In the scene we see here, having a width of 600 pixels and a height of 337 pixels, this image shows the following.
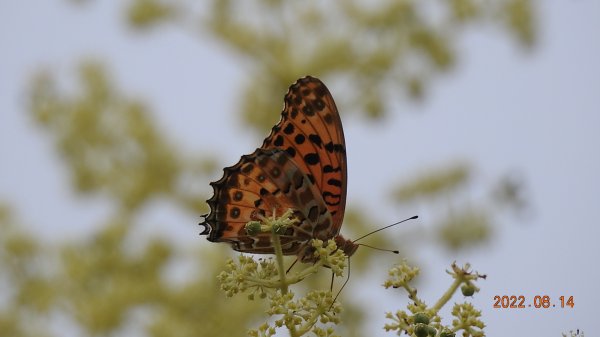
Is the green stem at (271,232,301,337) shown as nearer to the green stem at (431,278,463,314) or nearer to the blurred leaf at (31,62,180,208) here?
the green stem at (431,278,463,314)

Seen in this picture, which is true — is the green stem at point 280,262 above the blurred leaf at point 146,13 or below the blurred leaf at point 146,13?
below

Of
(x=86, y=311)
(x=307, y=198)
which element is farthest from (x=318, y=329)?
(x=86, y=311)

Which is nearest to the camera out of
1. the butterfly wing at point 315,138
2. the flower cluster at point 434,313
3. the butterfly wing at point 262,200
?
the flower cluster at point 434,313

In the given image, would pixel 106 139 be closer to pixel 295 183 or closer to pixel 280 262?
pixel 295 183

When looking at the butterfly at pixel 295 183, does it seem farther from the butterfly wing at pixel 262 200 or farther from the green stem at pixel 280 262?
the green stem at pixel 280 262

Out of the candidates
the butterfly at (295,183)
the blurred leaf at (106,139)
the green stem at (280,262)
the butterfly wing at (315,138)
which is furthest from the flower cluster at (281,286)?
the blurred leaf at (106,139)

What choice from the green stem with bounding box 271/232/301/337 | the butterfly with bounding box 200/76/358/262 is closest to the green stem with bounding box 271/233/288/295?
the green stem with bounding box 271/232/301/337

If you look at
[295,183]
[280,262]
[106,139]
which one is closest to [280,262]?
[280,262]

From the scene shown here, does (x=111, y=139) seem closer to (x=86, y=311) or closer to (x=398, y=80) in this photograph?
(x=86, y=311)

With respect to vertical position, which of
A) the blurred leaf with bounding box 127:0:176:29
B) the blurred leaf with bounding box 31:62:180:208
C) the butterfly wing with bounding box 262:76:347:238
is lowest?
the butterfly wing with bounding box 262:76:347:238
